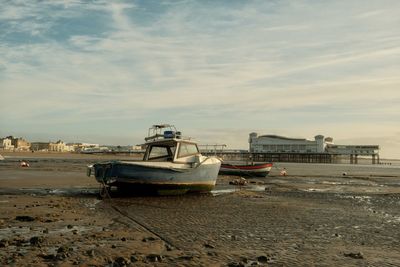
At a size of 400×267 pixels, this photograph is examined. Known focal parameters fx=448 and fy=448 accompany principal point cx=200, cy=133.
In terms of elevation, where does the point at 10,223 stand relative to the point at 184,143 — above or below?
below

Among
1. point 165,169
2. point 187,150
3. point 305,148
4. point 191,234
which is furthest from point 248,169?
point 305,148

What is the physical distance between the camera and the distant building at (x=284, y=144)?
145500 mm

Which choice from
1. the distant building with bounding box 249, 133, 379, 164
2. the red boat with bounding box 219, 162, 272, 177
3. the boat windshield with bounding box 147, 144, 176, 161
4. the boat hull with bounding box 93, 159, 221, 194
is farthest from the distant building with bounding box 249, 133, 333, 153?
the boat hull with bounding box 93, 159, 221, 194

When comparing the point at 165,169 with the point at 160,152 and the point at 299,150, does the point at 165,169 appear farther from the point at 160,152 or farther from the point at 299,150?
the point at 299,150

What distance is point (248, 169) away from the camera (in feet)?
142

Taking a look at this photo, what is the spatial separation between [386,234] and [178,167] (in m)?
11.3

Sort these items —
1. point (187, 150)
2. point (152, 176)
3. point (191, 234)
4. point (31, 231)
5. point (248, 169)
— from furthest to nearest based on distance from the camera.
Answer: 1. point (248, 169)
2. point (187, 150)
3. point (152, 176)
4. point (191, 234)
5. point (31, 231)

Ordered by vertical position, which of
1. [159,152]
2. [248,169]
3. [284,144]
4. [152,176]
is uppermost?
[284,144]

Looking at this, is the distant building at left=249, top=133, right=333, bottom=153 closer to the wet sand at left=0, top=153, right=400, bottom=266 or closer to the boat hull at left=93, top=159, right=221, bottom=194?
the boat hull at left=93, top=159, right=221, bottom=194

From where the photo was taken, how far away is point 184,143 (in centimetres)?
2270

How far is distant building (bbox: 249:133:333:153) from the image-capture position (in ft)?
477

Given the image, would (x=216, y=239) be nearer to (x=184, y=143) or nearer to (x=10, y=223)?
(x=10, y=223)

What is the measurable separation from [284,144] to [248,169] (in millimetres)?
108829

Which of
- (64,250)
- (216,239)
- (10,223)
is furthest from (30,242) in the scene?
(216,239)
